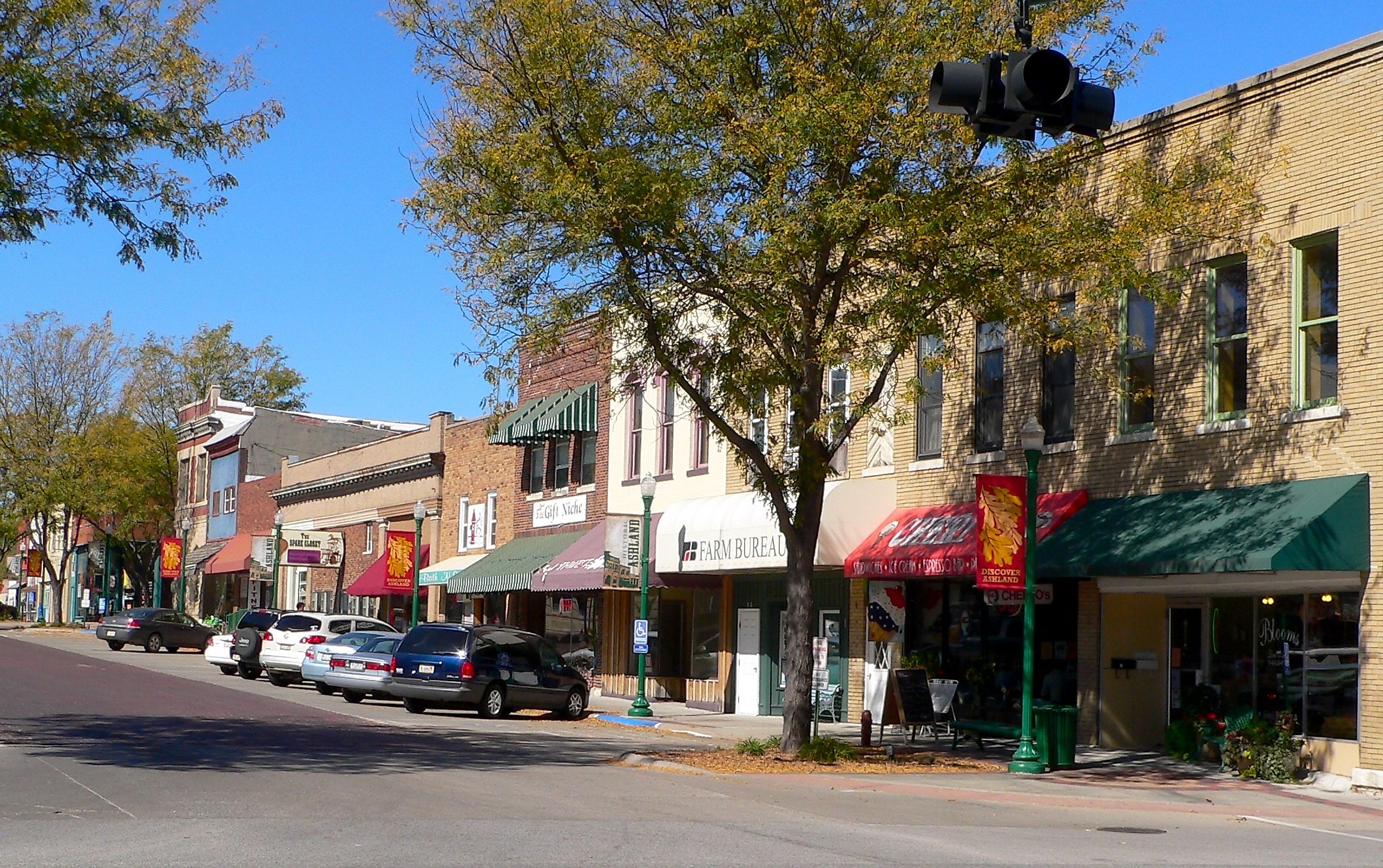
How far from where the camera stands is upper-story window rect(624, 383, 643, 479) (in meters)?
33.2

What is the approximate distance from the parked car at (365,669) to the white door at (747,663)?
655 centimetres

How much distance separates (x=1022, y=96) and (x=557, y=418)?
2619 centimetres

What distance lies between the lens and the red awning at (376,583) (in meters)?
43.2

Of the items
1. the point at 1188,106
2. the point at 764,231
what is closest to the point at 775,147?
the point at 764,231

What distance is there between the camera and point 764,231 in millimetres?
17547

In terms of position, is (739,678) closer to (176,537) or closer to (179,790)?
(179,790)

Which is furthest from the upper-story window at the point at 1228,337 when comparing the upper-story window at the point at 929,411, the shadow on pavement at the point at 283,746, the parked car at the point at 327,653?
the parked car at the point at 327,653

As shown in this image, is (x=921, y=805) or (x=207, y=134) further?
(x=207, y=134)

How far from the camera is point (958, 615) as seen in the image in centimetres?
2428

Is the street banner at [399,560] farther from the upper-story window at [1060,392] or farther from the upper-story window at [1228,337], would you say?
the upper-story window at [1228,337]

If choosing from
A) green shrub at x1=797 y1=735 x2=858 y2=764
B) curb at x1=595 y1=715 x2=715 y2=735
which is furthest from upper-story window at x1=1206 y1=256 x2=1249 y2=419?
curb at x1=595 y1=715 x2=715 y2=735

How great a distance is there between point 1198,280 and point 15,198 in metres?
14.6

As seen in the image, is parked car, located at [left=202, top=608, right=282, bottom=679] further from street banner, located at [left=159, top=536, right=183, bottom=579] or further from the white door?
street banner, located at [left=159, top=536, right=183, bottom=579]

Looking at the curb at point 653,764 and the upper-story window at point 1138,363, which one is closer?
the curb at point 653,764
